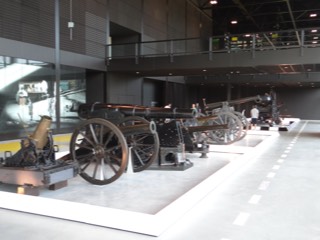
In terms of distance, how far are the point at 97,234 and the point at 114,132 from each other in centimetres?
170

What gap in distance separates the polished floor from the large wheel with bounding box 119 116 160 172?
0.20 meters

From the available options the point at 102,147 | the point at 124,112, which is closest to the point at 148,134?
the point at 124,112

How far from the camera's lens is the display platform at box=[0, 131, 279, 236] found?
134 inches

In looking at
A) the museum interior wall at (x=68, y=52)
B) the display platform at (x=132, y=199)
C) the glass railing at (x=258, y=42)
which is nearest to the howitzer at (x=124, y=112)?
the display platform at (x=132, y=199)

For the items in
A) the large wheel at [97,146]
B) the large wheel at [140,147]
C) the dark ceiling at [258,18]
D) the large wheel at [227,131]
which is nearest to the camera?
the large wheel at [97,146]

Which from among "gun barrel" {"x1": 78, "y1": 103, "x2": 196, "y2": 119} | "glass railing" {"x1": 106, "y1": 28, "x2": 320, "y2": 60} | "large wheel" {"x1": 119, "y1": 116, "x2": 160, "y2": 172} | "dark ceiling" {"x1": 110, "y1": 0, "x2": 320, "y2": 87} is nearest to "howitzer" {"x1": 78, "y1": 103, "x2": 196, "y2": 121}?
"gun barrel" {"x1": 78, "y1": 103, "x2": 196, "y2": 119}

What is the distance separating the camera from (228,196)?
4648mm

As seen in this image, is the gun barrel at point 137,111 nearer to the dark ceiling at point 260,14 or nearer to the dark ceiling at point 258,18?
the dark ceiling at point 258,18

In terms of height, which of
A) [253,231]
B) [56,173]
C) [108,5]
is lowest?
[253,231]

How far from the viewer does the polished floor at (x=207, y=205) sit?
→ 3.33 metres

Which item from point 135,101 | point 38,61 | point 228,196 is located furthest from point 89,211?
point 135,101

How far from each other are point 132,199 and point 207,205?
95cm

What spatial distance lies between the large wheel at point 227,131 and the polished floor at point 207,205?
318 centimetres

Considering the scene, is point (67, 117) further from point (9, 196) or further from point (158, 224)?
point (158, 224)
